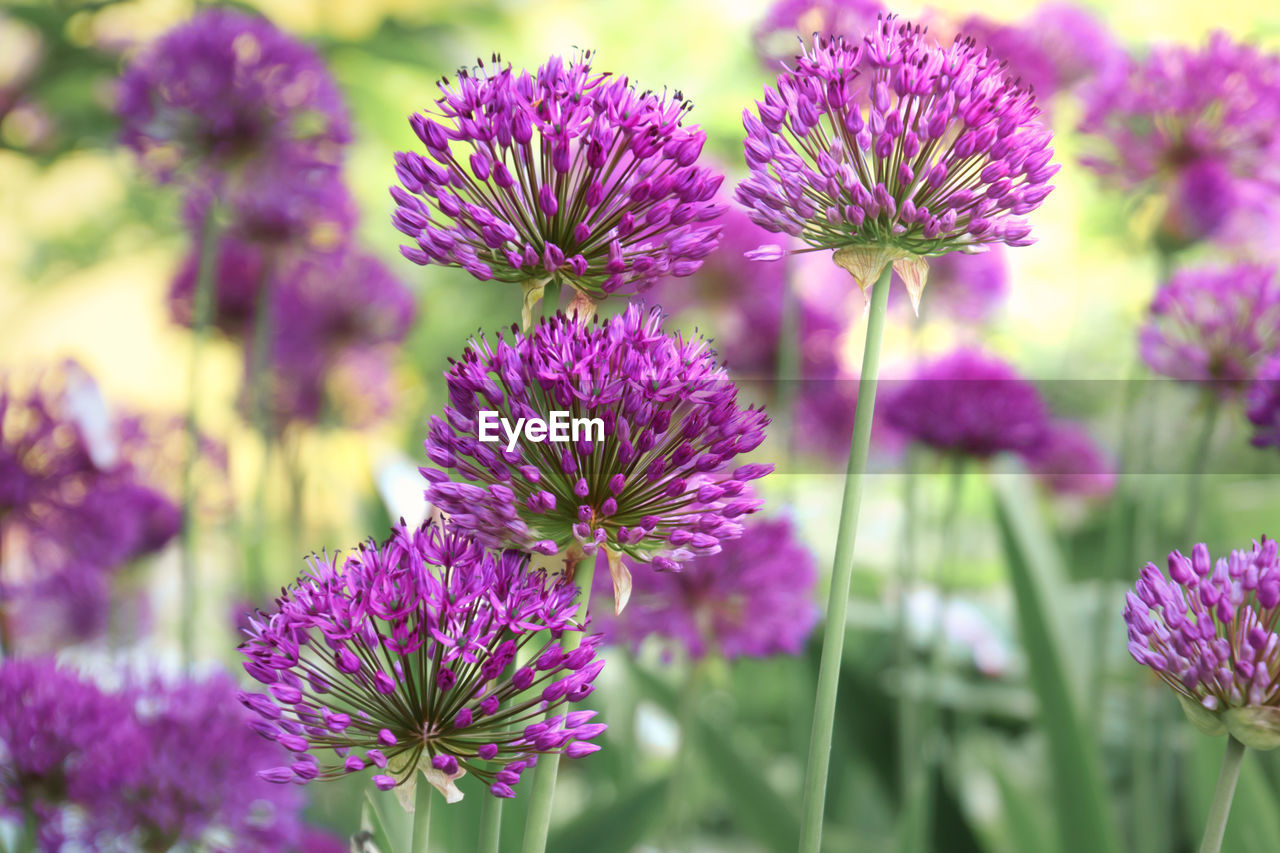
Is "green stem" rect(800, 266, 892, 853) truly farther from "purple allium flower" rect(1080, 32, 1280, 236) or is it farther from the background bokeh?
"purple allium flower" rect(1080, 32, 1280, 236)

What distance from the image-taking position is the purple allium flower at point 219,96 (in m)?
0.88

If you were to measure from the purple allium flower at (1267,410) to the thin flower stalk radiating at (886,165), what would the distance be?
0.70 ft

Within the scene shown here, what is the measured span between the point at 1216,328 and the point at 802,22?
42 centimetres

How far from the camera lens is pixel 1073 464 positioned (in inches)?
59.6

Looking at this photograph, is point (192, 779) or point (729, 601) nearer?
point (192, 779)

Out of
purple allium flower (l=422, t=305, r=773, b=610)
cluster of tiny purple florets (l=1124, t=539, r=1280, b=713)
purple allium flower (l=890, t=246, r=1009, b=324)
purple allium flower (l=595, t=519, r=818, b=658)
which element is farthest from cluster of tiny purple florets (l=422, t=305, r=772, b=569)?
purple allium flower (l=890, t=246, r=1009, b=324)

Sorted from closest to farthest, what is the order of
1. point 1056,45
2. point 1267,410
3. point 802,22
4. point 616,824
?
1. point 1267,410
2. point 616,824
3. point 802,22
4. point 1056,45

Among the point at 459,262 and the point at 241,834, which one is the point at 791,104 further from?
the point at 241,834

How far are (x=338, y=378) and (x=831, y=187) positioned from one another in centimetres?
124

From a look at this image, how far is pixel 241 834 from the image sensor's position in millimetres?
654

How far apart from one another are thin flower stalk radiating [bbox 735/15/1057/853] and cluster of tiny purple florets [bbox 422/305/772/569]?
47mm

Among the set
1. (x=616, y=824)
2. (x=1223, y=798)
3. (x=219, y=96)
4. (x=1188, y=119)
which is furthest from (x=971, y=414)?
(x=219, y=96)

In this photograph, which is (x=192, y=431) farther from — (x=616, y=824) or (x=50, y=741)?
(x=616, y=824)

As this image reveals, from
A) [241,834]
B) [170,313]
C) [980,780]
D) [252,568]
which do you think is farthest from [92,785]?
[980,780]
